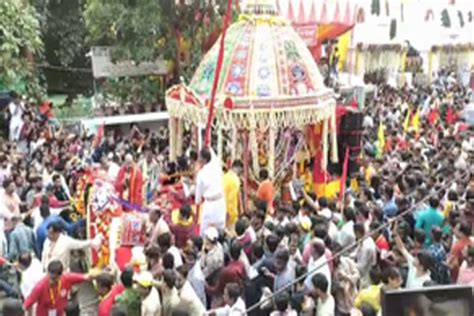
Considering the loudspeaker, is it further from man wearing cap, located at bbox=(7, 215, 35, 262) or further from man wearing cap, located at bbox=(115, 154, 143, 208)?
man wearing cap, located at bbox=(7, 215, 35, 262)

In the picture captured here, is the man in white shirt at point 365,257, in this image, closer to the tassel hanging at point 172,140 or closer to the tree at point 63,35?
the tassel hanging at point 172,140

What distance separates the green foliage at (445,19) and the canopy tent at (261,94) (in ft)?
64.6

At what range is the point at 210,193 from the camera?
898 centimetres

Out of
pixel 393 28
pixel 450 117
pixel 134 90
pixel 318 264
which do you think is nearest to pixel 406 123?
pixel 450 117

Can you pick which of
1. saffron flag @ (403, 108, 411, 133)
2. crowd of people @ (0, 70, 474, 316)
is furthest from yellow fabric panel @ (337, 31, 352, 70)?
crowd of people @ (0, 70, 474, 316)

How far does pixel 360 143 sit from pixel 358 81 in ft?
35.1

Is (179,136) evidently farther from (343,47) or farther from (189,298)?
(343,47)

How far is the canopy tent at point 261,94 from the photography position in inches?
448

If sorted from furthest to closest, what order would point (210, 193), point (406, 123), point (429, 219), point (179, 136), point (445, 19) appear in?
point (445, 19) → point (406, 123) → point (179, 136) → point (210, 193) → point (429, 219)

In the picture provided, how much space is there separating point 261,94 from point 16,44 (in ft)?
19.0

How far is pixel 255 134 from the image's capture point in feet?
38.3

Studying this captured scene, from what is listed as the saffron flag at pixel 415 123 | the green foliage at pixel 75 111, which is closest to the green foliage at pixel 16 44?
the green foliage at pixel 75 111

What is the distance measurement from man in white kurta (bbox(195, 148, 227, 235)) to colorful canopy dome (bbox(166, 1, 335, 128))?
2.43 m

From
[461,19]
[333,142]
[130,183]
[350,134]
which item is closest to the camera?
[130,183]
